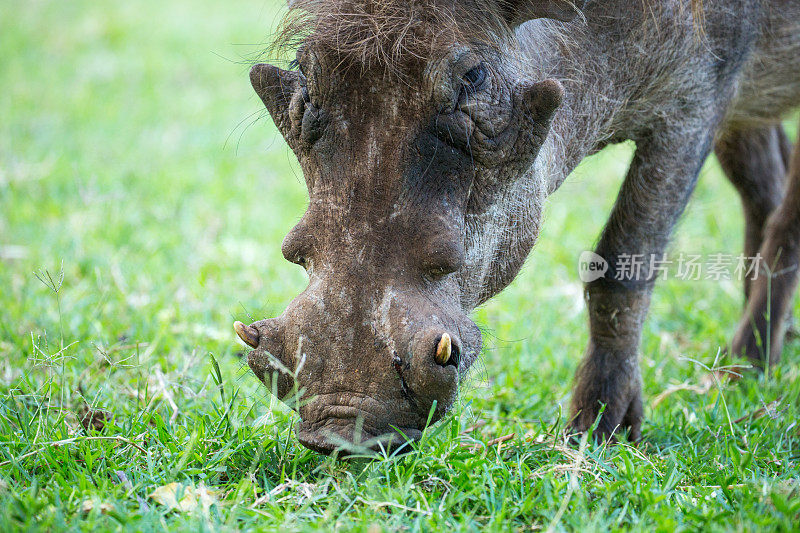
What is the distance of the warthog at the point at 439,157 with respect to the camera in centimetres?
204

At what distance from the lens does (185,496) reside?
2057 mm

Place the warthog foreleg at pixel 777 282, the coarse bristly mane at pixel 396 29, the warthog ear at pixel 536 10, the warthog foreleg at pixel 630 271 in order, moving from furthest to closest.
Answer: the warthog foreleg at pixel 777 282 → the warthog foreleg at pixel 630 271 → the warthog ear at pixel 536 10 → the coarse bristly mane at pixel 396 29

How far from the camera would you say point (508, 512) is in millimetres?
2076

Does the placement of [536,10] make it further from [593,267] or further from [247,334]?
[247,334]

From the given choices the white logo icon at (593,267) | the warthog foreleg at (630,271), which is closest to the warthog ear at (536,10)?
the warthog foreleg at (630,271)

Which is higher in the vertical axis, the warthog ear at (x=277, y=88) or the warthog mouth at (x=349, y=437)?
the warthog ear at (x=277, y=88)

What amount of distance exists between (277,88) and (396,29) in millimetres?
439

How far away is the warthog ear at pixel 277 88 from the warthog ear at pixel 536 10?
665 mm

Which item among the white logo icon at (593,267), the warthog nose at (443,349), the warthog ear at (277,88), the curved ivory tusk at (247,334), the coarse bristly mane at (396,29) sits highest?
the coarse bristly mane at (396,29)

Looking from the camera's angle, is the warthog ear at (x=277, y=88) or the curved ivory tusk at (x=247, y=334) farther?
the warthog ear at (x=277, y=88)

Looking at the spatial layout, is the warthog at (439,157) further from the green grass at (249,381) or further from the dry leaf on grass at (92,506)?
the dry leaf on grass at (92,506)

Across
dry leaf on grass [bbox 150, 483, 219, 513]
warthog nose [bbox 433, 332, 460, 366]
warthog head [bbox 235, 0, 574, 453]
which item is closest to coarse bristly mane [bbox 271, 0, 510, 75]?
warthog head [bbox 235, 0, 574, 453]

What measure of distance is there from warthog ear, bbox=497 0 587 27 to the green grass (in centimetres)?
85

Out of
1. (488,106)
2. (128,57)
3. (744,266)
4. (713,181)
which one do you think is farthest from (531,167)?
(128,57)
